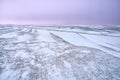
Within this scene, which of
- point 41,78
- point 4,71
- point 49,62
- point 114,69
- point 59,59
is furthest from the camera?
point 59,59

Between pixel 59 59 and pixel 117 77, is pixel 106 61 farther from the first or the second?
pixel 59 59

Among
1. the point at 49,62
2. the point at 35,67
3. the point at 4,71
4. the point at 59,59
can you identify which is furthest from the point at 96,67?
the point at 4,71

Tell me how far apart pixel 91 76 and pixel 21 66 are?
41.3 inches

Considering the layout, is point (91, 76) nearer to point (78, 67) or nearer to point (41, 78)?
point (78, 67)

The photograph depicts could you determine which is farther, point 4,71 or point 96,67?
point 96,67

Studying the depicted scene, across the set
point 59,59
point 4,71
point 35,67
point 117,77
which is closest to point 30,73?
point 35,67

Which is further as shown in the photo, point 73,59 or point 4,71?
point 73,59

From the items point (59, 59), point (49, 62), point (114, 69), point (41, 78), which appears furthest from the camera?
point (59, 59)

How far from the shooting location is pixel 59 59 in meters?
1.69

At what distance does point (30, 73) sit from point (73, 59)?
79 cm

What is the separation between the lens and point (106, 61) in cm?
164

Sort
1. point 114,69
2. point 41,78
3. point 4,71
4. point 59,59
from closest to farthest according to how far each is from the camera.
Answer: point 41,78 < point 4,71 < point 114,69 < point 59,59

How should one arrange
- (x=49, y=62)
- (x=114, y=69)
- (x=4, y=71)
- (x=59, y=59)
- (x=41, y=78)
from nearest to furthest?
(x=41, y=78) < (x=4, y=71) < (x=114, y=69) < (x=49, y=62) < (x=59, y=59)

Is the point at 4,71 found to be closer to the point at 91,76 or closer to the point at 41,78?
the point at 41,78
